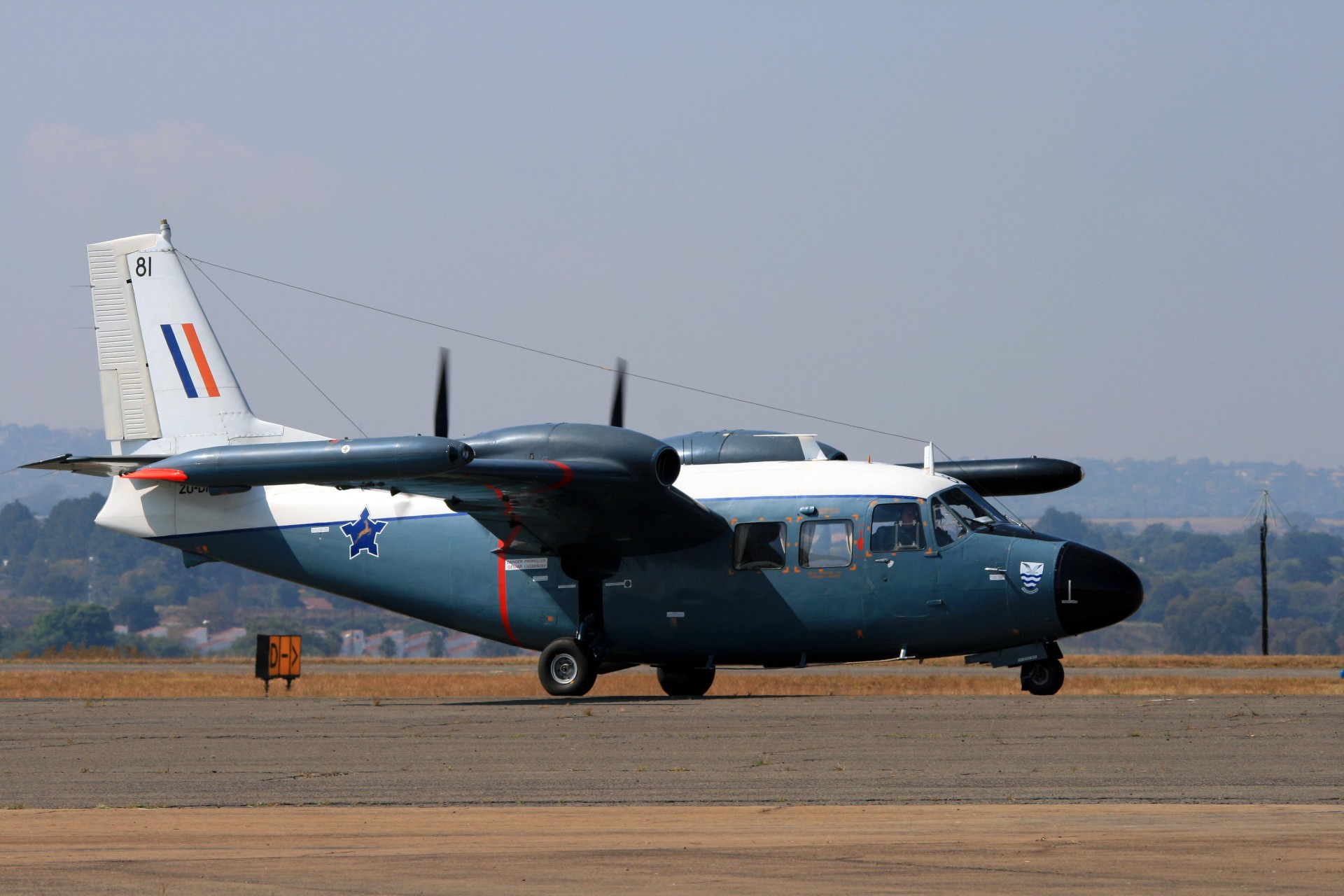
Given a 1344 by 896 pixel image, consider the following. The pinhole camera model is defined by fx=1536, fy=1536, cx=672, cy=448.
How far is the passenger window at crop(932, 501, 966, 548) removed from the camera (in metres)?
22.9

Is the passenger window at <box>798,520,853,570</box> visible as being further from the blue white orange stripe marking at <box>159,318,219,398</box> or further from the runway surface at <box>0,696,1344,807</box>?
the blue white orange stripe marking at <box>159,318,219,398</box>

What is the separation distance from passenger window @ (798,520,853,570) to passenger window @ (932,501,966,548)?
49.3 inches

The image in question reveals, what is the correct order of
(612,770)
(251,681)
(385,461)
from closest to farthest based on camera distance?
(612,770) < (385,461) < (251,681)

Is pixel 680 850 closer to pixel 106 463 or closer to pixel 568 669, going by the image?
pixel 568 669

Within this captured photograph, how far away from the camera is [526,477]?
21500mm

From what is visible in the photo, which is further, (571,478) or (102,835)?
(571,478)

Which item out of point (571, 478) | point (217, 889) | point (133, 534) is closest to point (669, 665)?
point (571, 478)

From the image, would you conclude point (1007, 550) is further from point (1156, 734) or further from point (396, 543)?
point (396, 543)

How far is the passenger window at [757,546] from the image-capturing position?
23.6m

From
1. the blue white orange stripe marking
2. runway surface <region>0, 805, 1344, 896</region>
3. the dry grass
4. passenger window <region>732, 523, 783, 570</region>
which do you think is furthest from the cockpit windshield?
the blue white orange stripe marking

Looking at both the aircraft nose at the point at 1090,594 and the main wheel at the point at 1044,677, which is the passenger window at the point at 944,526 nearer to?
the aircraft nose at the point at 1090,594

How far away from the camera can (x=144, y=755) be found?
16297 mm

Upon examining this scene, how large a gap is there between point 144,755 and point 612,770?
5.51 meters

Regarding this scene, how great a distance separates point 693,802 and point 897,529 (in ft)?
38.1
